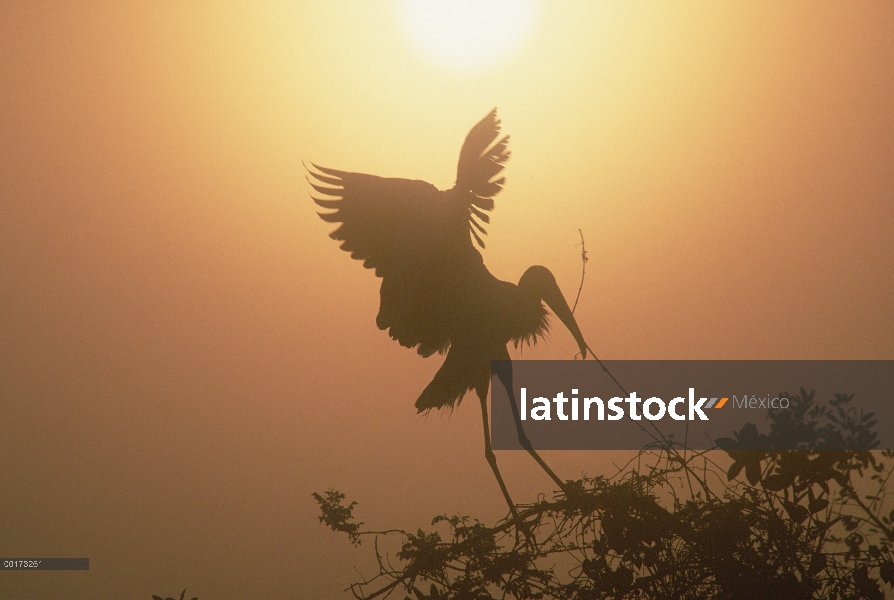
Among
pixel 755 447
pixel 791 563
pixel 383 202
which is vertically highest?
pixel 383 202

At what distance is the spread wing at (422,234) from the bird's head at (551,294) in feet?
1.06

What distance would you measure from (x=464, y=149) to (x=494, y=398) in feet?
4.34

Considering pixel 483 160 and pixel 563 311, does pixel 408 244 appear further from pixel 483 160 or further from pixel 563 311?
pixel 563 311

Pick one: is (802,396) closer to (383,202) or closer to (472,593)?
(472,593)

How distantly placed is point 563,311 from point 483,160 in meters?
0.97

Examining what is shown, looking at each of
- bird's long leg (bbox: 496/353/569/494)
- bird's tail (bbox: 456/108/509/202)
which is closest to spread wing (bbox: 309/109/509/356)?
bird's tail (bbox: 456/108/509/202)

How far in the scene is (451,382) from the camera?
3473 mm

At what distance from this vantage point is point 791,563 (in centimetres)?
218

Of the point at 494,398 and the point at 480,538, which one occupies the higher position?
the point at 494,398

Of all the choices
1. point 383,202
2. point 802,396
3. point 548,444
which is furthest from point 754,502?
point 383,202

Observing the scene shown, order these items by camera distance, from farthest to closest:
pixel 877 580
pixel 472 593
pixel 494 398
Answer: pixel 494 398 < pixel 472 593 < pixel 877 580

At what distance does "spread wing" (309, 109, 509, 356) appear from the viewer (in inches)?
115

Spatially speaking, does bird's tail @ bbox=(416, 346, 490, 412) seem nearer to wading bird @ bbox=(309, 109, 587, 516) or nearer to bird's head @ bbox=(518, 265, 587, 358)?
wading bird @ bbox=(309, 109, 587, 516)

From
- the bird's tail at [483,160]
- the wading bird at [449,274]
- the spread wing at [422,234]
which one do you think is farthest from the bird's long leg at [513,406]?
the bird's tail at [483,160]
